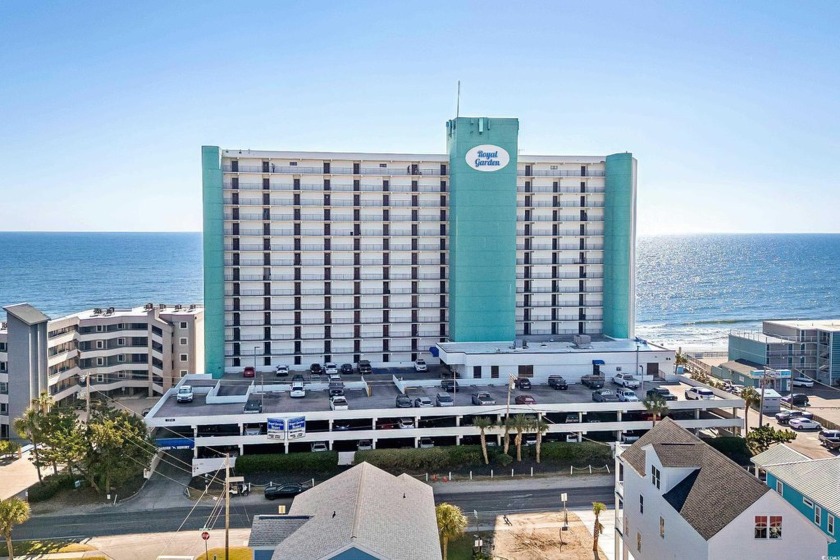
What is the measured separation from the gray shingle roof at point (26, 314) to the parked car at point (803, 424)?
250 feet

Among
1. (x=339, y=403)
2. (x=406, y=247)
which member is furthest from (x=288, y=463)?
(x=406, y=247)

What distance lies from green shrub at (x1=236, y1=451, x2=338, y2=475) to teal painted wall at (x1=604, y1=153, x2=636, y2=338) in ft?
141

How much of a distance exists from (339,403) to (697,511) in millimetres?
35309

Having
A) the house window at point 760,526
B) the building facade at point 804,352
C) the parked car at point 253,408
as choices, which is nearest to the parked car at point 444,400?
the parked car at point 253,408

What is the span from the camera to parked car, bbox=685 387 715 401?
64.1 m

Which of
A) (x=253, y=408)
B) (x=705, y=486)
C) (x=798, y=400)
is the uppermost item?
(x=705, y=486)

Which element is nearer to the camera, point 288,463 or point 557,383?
point 288,463

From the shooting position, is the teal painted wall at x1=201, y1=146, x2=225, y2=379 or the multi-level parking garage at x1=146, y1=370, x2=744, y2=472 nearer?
the multi-level parking garage at x1=146, y1=370, x2=744, y2=472

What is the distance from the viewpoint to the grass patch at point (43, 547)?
4162 cm

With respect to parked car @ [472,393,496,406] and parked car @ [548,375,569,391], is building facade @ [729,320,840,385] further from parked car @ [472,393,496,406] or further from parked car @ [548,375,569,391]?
parked car @ [472,393,496,406]

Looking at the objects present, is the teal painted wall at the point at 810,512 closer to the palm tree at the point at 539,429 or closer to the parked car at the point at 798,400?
the palm tree at the point at 539,429

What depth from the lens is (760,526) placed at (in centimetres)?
2922

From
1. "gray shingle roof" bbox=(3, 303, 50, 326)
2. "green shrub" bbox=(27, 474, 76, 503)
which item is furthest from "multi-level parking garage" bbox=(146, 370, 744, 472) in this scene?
"gray shingle roof" bbox=(3, 303, 50, 326)

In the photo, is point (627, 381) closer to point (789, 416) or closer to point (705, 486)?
point (789, 416)
